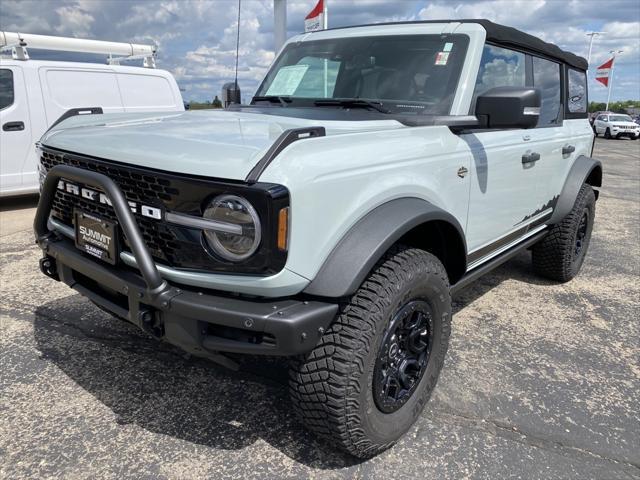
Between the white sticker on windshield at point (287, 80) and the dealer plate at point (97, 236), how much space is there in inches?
66.0

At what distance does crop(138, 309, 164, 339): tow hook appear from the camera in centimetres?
195

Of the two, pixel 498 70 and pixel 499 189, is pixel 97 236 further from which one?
pixel 498 70

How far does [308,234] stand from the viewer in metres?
1.79

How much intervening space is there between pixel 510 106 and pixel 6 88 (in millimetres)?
6744

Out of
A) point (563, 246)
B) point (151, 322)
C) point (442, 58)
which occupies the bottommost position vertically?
point (563, 246)

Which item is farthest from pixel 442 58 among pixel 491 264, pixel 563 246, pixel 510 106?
pixel 563 246

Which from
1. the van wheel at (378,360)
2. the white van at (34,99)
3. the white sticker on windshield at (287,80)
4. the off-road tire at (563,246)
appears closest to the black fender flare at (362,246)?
the van wheel at (378,360)

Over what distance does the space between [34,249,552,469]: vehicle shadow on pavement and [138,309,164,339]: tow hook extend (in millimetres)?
666

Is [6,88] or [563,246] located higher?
[6,88]

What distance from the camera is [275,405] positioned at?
259 cm

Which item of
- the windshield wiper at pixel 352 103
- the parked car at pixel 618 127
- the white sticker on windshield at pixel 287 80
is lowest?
the parked car at pixel 618 127

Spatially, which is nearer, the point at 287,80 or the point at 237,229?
the point at 237,229

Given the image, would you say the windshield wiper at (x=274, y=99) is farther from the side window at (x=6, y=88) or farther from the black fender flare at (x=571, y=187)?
the side window at (x=6, y=88)

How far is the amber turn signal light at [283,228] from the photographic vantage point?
1697mm
